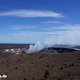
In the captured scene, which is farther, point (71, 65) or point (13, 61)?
point (13, 61)

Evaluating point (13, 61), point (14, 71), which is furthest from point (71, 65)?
point (13, 61)

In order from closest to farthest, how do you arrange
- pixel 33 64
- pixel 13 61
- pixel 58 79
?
pixel 58 79
pixel 33 64
pixel 13 61

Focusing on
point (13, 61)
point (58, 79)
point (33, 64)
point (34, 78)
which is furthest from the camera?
point (13, 61)

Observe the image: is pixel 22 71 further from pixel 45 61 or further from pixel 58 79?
pixel 58 79

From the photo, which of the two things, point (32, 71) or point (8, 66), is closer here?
point (32, 71)

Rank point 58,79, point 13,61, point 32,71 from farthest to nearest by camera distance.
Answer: point 13,61, point 32,71, point 58,79

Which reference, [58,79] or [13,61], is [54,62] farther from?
[58,79]

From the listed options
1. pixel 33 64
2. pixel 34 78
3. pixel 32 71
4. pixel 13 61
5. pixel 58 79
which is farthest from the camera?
pixel 13 61

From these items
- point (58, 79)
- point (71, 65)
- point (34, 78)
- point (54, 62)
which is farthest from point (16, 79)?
point (54, 62)
